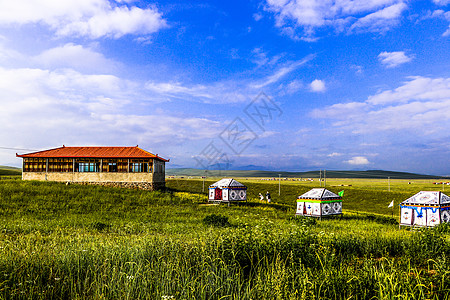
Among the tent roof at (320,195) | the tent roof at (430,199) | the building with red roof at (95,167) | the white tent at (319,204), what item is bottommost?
the white tent at (319,204)

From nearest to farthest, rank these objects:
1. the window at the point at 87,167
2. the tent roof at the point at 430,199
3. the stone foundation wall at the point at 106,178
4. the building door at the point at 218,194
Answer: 1. the tent roof at the point at 430,199
2. the building door at the point at 218,194
3. the stone foundation wall at the point at 106,178
4. the window at the point at 87,167

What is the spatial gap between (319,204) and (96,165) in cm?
2597

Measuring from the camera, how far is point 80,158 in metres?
34.2

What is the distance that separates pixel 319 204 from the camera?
2198cm

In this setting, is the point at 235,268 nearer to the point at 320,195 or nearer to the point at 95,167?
the point at 320,195

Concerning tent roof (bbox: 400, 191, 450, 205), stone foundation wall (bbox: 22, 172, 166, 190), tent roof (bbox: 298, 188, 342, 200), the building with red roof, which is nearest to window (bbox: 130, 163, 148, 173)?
the building with red roof

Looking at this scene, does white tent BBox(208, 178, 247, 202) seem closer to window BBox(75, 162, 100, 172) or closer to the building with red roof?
the building with red roof

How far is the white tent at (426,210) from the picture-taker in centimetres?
1641

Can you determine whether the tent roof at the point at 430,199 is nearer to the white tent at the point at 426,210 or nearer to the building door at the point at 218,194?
the white tent at the point at 426,210

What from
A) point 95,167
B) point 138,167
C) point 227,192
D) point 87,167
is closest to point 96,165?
point 95,167

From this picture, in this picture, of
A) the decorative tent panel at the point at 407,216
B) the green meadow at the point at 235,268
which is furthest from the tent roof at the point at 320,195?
the green meadow at the point at 235,268

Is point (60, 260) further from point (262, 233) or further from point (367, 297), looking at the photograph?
point (367, 297)

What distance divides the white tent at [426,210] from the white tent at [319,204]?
18.0ft

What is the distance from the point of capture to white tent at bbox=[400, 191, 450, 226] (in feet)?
53.8
